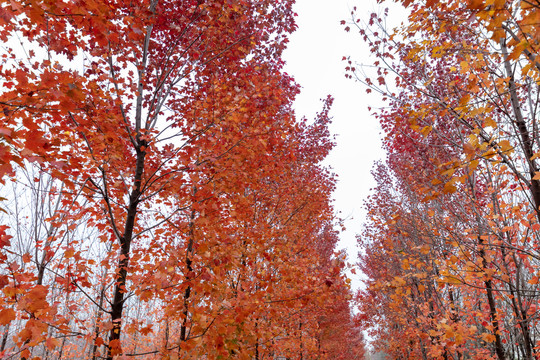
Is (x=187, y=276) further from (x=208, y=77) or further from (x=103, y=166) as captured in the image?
(x=208, y=77)

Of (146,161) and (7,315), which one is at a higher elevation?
(146,161)

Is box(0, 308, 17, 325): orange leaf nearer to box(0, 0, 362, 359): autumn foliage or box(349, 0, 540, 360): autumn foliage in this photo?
box(0, 0, 362, 359): autumn foliage

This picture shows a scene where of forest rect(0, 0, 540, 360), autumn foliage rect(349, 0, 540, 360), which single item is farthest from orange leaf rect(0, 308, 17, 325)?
autumn foliage rect(349, 0, 540, 360)

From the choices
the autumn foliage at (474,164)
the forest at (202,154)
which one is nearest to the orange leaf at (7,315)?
the forest at (202,154)

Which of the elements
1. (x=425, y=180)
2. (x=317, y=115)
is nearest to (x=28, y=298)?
(x=425, y=180)

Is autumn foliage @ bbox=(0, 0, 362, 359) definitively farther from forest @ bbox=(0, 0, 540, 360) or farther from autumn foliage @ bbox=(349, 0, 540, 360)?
autumn foliage @ bbox=(349, 0, 540, 360)

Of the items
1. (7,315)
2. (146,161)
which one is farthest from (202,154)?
(7,315)

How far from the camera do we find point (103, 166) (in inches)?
116

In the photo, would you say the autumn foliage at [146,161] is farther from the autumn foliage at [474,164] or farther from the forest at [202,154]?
the autumn foliage at [474,164]

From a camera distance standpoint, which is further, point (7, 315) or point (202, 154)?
point (202, 154)

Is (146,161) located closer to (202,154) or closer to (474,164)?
(202,154)

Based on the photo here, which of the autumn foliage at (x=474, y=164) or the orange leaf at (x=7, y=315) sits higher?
the autumn foliage at (x=474, y=164)

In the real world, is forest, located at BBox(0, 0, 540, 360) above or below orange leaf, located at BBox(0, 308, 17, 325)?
above

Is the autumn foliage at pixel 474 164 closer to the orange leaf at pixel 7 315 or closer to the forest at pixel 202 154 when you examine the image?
the forest at pixel 202 154
